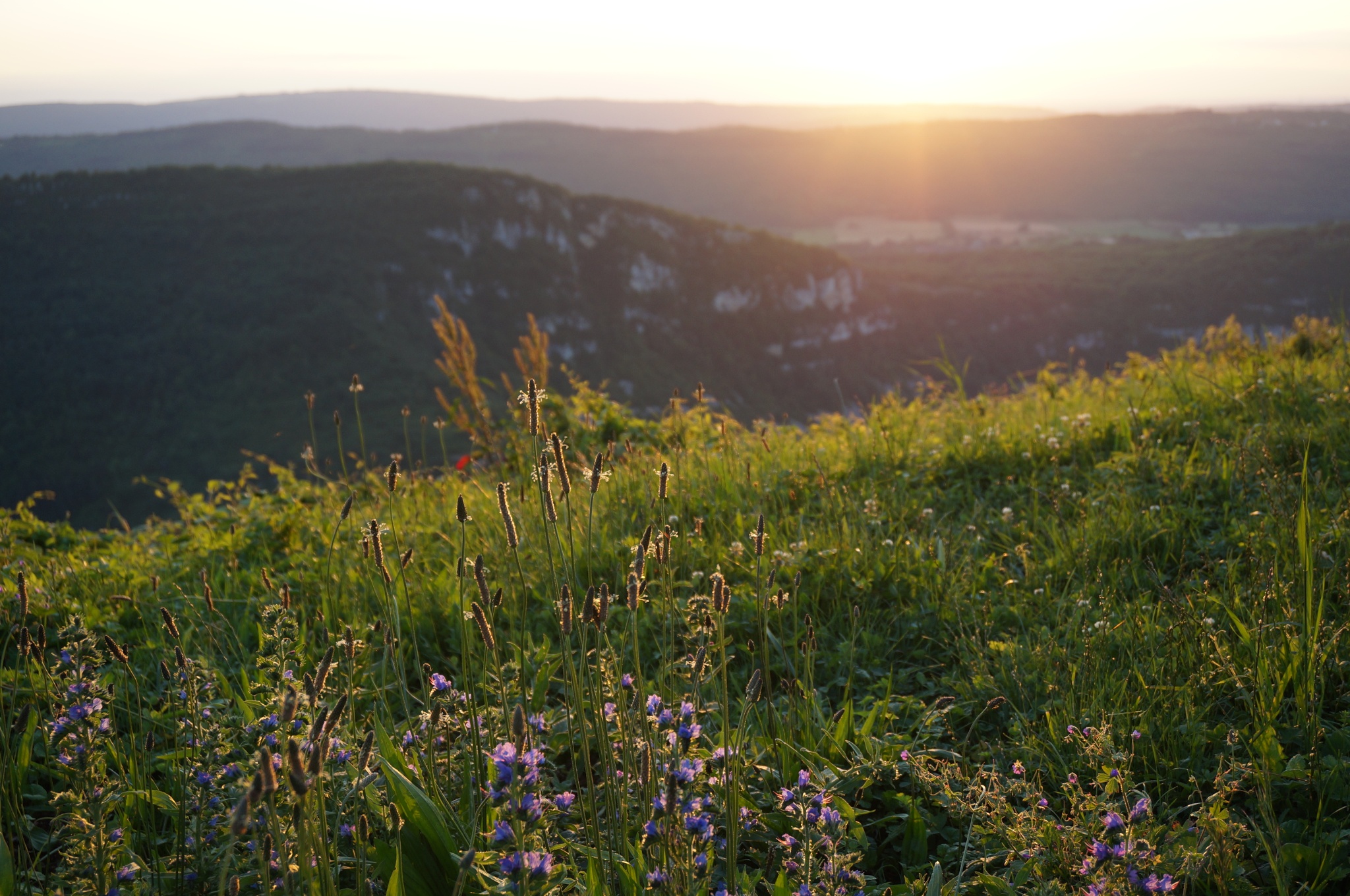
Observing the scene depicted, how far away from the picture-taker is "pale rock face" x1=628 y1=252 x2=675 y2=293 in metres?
100

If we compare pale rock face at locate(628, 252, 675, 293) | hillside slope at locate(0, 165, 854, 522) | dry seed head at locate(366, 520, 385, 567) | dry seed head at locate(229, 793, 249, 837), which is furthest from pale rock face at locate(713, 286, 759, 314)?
dry seed head at locate(229, 793, 249, 837)

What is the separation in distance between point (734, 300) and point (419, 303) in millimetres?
41961

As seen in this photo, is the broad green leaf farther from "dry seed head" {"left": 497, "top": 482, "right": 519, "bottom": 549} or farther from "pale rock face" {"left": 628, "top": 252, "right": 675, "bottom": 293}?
"pale rock face" {"left": 628, "top": 252, "right": 675, "bottom": 293}

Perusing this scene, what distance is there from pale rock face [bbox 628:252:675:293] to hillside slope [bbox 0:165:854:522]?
272 millimetres

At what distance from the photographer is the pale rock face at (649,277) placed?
10019cm

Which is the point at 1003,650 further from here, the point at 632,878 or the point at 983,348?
the point at 983,348

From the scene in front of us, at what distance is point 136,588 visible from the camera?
10.9 feet

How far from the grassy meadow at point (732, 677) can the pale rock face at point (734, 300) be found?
327ft

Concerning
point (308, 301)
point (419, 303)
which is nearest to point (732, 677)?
point (308, 301)

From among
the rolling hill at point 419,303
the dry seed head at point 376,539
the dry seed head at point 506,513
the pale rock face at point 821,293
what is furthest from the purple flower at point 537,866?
the pale rock face at point 821,293

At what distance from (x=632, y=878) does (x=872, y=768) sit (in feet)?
2.64

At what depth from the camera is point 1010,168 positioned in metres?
176

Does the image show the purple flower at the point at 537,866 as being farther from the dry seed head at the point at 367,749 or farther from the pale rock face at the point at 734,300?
the pale rock face at the point at 734,300

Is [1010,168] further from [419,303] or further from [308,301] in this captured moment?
[308,301]
